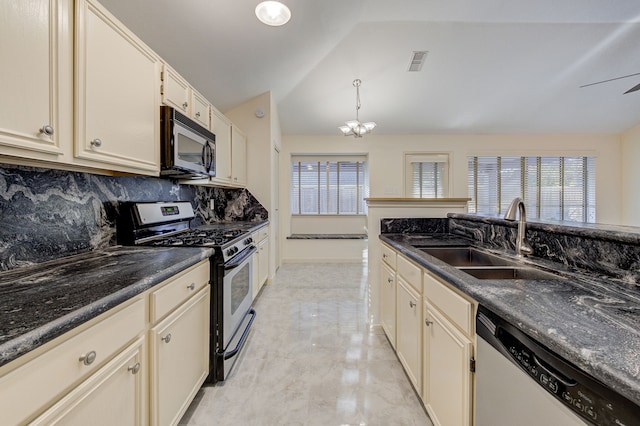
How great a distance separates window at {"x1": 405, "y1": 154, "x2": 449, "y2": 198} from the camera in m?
5.25

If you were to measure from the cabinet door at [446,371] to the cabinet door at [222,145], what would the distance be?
2297mm

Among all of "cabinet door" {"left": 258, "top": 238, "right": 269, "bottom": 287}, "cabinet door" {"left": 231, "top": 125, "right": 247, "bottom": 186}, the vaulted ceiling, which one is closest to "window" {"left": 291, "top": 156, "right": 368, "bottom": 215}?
the vaulted ceiling

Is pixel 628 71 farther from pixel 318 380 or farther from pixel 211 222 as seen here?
pixel 211 222

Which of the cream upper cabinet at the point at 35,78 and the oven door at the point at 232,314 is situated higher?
the cream upper cabinet at the point at 35,78

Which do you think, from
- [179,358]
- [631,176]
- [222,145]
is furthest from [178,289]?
[631,176]

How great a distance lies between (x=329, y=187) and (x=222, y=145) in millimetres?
2918

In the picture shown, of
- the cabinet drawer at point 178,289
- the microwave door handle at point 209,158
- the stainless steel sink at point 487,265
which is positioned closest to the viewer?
the cabinet drawer at point 178,289

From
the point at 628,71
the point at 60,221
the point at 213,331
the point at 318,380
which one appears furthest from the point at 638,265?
the point at 628,71

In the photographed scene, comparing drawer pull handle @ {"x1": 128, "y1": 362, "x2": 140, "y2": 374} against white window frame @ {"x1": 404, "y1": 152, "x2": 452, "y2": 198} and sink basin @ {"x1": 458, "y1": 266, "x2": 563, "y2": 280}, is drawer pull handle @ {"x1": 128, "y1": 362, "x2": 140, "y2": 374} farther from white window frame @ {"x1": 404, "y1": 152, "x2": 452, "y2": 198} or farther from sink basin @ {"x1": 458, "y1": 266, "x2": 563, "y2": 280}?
white window frame @ {"x1": 404, "y1": 152, "x2": 452, "y2": 198}

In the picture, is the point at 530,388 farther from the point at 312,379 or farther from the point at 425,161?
the point at 425,161

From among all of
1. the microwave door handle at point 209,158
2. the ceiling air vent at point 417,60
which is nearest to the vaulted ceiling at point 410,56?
the ceiling air vent at point 417,60

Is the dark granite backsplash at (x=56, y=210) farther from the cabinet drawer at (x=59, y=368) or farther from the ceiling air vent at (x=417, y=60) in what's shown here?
the ceiling air vent at (x=417, y=60)

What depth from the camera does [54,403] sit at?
0.66m

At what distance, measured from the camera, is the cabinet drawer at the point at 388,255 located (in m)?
1.91
